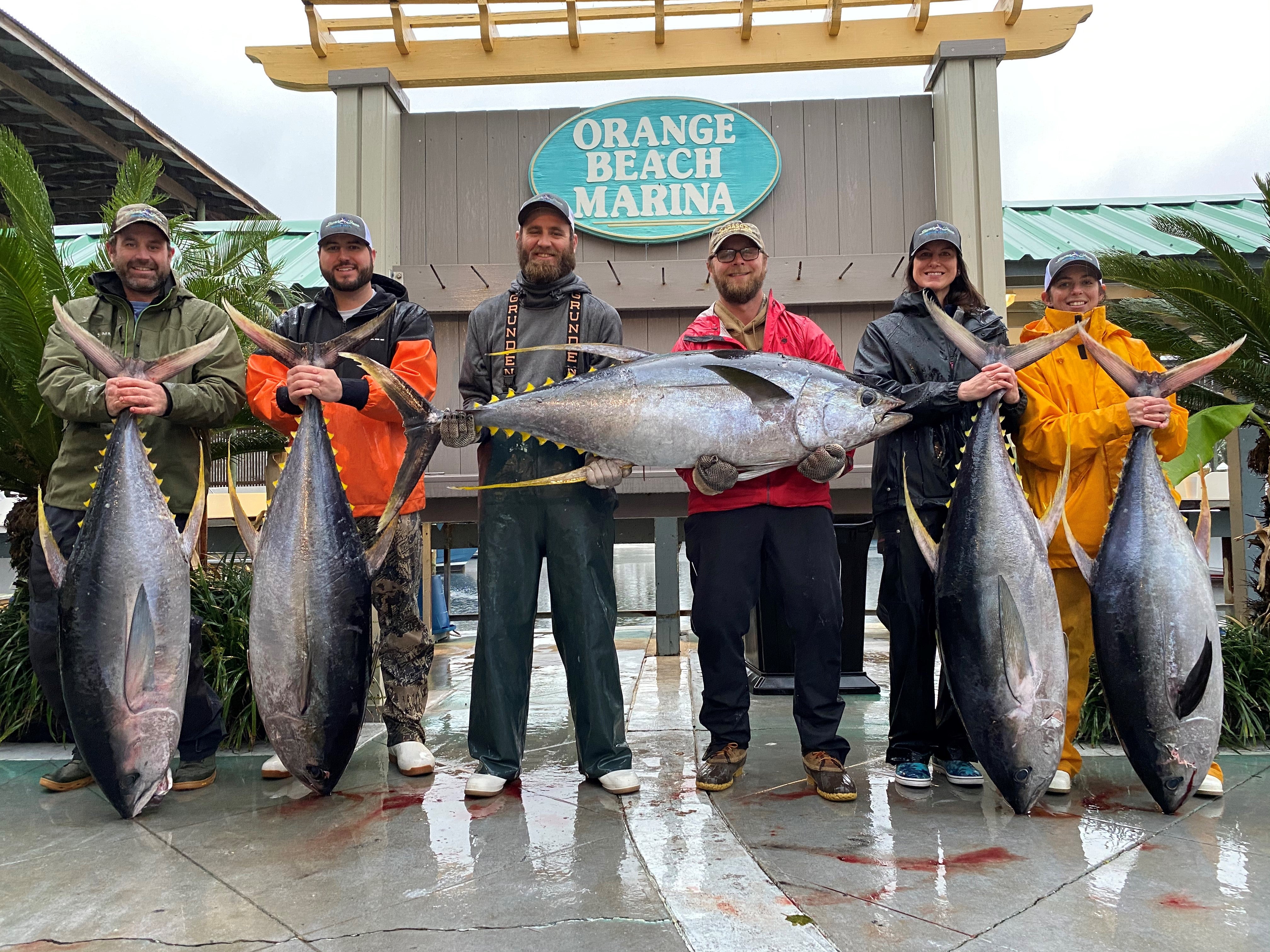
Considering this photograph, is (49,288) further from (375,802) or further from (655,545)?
(655,545)

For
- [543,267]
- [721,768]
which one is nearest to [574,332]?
[543,267]

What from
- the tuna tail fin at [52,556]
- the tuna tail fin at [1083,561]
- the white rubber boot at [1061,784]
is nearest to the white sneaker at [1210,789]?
the white rubber boot at [1061,784]

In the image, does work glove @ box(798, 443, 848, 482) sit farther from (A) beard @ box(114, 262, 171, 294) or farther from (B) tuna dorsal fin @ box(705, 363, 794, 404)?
(A) beard @ box(114, 262, 171, 294)

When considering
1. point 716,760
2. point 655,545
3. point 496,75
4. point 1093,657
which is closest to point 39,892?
point 716,760

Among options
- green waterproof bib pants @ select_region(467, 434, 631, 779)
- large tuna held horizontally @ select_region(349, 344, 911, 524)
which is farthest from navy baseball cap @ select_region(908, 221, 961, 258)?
green waterproof bib pants @ select_region(467, 434, 631, 779)

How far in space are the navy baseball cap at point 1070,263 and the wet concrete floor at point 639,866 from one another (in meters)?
1.94

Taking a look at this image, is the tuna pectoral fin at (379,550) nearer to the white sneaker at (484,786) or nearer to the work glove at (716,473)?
the white sneaker at (484,786)

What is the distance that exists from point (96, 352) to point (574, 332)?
1.69 m

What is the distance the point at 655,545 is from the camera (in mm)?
6914

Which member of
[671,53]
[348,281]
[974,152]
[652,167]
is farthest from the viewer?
[652,167]

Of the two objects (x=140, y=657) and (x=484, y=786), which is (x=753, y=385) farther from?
(x=140, y=657)

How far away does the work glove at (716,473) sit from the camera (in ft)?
10.2

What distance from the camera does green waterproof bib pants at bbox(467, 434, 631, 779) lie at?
11.0 ft

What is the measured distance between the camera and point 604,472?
10.4ft
